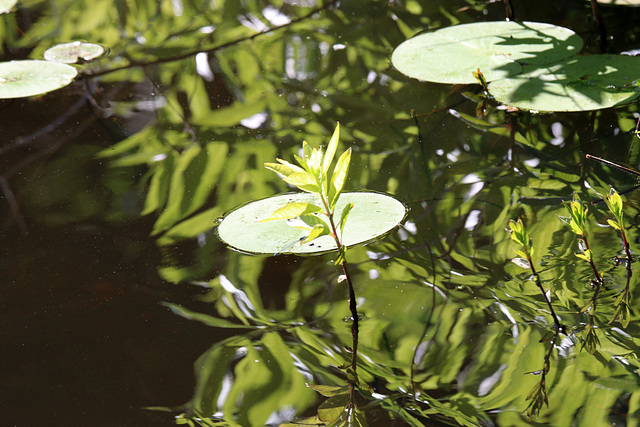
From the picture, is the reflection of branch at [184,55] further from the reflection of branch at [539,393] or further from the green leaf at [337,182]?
the reflection of branch at [539,393]

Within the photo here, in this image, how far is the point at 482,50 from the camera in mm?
2287

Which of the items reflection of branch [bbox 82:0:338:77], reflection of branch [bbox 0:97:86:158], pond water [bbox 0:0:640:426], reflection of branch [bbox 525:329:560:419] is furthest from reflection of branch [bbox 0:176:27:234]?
reflection of branch [bbox 525:329:560:419]

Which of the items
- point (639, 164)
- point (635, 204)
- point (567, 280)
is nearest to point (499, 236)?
point (567, 280)

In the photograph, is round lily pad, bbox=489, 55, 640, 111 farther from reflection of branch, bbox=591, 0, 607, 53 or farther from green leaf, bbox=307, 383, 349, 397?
green leaf, bbox=307, 383, 349, 397

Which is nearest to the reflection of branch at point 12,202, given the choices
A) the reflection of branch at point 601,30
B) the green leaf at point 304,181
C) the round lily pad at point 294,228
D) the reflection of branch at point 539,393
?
the round lily pad at point 294,228

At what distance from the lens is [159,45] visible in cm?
264

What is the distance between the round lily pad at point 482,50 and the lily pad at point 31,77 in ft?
4.09

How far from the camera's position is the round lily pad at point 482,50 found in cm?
217

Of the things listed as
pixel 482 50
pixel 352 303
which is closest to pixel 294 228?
pixel 352 303

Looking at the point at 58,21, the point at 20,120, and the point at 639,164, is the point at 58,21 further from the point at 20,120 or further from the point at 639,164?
the point at 639,164

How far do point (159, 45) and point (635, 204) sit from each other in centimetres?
195

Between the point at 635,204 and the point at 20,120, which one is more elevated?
the point at 635,204

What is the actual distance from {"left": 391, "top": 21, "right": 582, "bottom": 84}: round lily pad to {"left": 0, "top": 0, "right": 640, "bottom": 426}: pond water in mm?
65

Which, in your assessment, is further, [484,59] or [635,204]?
[484,59]
